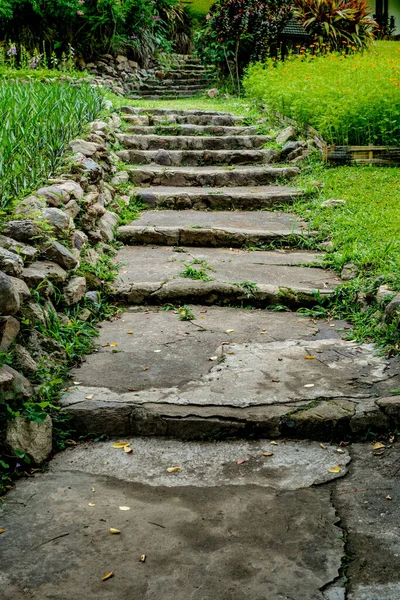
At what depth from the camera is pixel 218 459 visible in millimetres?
2824

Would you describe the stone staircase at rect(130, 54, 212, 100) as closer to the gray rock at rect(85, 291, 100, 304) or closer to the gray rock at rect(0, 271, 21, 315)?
the gray rock at rect(85, 291, 100, 304)

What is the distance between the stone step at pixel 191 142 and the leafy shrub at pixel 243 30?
464cm

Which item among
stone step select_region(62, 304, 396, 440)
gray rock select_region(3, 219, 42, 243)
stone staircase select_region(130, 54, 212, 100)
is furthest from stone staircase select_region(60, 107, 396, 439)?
stone staircase select_region(130, 54, 212, 100)

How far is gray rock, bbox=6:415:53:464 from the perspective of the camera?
8.87 feet

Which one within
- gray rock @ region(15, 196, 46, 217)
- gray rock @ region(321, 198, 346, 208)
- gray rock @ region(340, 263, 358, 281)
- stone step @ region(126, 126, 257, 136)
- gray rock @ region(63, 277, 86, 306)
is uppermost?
stone step @ region(126, 126, 257, 136)

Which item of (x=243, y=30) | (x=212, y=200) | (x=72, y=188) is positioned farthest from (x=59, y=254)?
(x=243, y=30)

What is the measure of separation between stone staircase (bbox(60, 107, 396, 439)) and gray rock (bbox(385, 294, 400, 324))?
0.23 metres

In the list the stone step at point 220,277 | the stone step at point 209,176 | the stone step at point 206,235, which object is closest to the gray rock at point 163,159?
the stone step at point 209,176

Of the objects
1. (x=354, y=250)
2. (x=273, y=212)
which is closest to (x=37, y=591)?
(x=354, y=250)

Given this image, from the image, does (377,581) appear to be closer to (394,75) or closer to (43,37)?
(394,75)

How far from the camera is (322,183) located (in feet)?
22.2

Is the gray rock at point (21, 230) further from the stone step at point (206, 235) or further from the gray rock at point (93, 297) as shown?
the stone step at point (206, 235)

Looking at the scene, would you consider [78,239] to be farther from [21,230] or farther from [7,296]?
[7,296]

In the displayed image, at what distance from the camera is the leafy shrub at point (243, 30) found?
12.2 m
